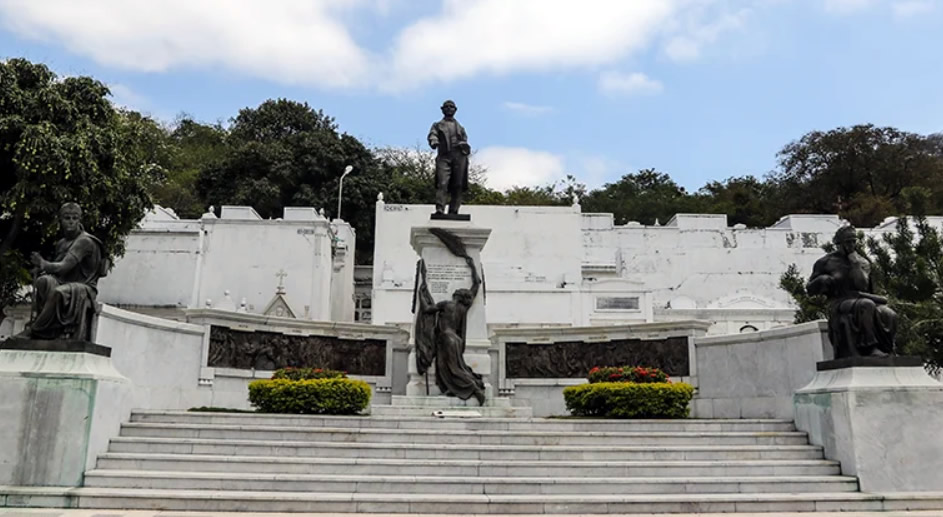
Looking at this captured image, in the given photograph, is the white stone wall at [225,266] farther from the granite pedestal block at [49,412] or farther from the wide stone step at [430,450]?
the granite pedestal block at [49,412]

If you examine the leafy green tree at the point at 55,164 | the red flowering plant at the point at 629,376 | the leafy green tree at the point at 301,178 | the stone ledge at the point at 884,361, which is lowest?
the red flowering plant at the point at 629,376

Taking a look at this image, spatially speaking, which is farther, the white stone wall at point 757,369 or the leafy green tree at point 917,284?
the leafy green tree at point 917,284

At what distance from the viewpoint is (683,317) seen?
112ft

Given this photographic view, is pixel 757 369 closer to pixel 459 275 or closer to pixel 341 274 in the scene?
pixel 459 275

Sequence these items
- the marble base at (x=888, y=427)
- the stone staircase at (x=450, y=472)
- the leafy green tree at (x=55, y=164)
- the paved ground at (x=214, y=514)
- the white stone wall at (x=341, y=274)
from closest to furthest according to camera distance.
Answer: the paved ground at (x=214, y=514), the stone staircase at (x=450, y=472), the marble base at (x=888, y=427), the leafy green tree at (x=55, y=164), the white stone wall at (x=341, y=274)

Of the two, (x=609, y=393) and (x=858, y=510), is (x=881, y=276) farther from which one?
(x=858, y=510)

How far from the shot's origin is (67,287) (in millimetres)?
8867

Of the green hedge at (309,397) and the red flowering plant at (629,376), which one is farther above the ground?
the red flowering plant at (629,376)

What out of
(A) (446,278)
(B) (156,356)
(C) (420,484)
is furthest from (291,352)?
(C) (420,484)

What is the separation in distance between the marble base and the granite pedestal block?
9.77m

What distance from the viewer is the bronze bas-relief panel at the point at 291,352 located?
15250 mm

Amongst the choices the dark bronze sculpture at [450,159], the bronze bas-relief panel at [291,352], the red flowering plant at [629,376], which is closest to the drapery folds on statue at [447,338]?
the dark bronze sculpture at [450,159]

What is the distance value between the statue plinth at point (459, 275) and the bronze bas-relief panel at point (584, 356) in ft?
10.4

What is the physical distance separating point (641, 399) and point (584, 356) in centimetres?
454
